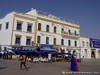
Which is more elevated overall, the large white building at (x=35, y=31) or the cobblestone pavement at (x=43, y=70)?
the large white building at (x=35, y=31)

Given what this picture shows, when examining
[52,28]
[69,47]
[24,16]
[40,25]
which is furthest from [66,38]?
[24,16]

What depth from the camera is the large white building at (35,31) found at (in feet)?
119

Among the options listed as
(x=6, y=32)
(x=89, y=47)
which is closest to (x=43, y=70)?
(x=6, y=32)

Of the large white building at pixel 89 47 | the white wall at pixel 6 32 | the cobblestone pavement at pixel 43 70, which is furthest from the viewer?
the large white building at pixel 89 47

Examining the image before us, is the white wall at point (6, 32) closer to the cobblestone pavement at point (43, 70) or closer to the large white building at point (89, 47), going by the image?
the cobblestone pavement at point (43, 70)

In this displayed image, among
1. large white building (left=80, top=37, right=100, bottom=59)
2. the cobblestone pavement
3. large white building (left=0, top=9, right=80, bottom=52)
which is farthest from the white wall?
large white building (left=80, top=37, right=100, bottom=59)

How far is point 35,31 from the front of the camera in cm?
3922

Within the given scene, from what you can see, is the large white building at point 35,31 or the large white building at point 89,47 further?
the large white building at point 89,47

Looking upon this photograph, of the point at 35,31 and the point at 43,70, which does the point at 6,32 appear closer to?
the point at 35,31

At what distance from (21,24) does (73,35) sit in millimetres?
16868

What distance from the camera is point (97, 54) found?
2183 inches

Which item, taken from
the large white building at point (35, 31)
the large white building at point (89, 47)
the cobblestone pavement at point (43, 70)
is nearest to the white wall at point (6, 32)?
the large white building at point (35, 31)

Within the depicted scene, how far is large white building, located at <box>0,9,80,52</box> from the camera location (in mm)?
36266

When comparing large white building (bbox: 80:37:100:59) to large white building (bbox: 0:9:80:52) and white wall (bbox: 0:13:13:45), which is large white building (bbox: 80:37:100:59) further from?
white wall (bbox: 0:13:13:45)
